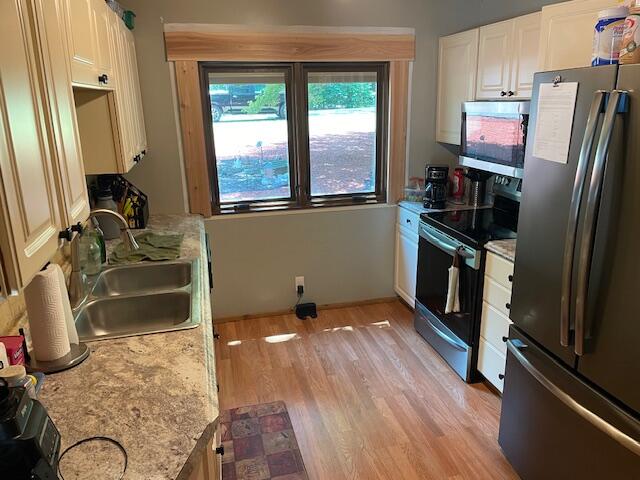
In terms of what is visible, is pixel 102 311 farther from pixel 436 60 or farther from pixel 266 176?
pixel 436 60

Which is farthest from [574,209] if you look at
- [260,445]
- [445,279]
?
[260,445]

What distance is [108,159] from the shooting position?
2.19 m

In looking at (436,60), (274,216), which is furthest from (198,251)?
(436,60)

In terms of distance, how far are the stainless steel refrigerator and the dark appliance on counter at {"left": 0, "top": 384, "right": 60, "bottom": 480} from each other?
159cm

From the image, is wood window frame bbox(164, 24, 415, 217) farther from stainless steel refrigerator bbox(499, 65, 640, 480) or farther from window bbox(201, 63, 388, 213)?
stainless steel refrigerator bbox(499, 65, 640, 480)

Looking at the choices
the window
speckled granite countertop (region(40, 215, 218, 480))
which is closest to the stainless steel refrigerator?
speckled granite countertop (region(40, 215, 218, 480))

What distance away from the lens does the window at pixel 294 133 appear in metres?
3.44

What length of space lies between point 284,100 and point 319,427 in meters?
2.32

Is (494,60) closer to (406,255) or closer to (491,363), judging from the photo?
(406,255)

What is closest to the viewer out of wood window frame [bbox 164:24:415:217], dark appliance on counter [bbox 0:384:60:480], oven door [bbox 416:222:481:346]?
dark appliance on counter [bbox 0:384:60:480]

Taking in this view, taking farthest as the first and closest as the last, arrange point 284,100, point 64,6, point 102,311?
point 284,100, point 102,311, point 64,6

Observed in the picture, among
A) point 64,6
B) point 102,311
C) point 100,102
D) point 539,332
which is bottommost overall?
point 539,332

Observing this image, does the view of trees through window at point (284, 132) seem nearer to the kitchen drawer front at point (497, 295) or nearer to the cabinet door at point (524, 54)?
the cabinet door at point (524, 54)

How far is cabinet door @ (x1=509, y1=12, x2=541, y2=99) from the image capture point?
2.61 meters
